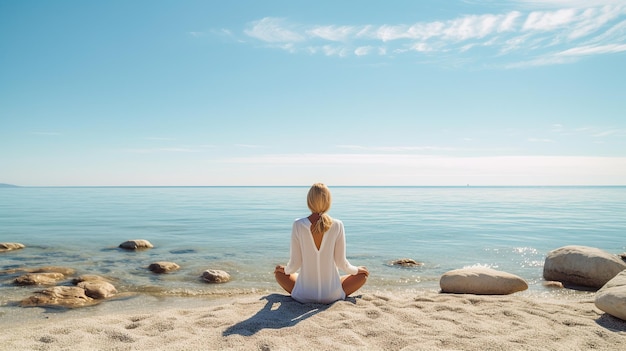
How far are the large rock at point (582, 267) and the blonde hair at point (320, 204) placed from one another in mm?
7714

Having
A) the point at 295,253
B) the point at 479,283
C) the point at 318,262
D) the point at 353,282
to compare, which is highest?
the point at 295,253

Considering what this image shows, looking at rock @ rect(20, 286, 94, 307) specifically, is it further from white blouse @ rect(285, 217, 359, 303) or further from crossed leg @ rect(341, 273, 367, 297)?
crossed leg @ rect(341, 273, 367, 297)

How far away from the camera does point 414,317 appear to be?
19.6 ft

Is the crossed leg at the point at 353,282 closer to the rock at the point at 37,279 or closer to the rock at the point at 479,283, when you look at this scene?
the rock at the point at 479,283

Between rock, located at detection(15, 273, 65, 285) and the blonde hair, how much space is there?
7833mm

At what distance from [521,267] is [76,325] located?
483 inches

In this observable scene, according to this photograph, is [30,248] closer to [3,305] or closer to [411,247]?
[3,305]

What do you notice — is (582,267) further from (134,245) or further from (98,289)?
(134,245)

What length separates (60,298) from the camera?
27.0 feet

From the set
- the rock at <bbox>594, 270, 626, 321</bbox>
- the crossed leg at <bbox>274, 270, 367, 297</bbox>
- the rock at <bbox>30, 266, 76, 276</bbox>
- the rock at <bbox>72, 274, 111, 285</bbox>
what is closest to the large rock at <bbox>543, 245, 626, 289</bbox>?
the rock at <bbox>594, 270, 626, 321</bbox>

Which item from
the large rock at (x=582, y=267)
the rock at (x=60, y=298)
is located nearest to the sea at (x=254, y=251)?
the rock at (x=60, y=298)

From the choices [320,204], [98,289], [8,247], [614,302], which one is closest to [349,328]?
[320,204]

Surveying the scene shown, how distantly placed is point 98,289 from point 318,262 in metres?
5.51

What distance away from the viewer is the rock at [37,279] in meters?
9.66
